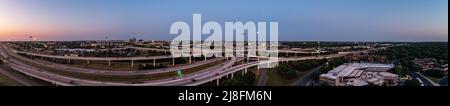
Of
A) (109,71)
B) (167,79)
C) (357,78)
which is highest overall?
(109,71)

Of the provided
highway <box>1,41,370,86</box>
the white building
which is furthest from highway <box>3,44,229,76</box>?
the white building

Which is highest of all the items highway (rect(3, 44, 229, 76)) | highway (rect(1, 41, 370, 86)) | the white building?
highway (rect(3, 44, 229, 76))

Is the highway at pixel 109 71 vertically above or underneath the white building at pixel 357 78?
above

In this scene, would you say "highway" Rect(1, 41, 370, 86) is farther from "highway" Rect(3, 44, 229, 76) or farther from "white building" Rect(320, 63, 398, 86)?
"white building" Rect(320, 63, 398, 86)

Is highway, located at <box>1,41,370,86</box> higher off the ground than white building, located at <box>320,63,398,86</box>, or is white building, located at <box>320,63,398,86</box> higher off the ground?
highway, located at <box>1,41,370,86</box>

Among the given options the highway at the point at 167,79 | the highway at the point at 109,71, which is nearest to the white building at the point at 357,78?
the highway at the point at 167,79

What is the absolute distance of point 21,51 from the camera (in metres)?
5.96

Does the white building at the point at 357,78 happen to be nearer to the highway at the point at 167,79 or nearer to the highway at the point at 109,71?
the highway at the point at 167,79

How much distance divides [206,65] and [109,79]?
3554 millimetres

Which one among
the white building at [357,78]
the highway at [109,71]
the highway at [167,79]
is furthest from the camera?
the white building at [357,78]

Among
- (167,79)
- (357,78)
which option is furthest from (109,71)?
(357,78)

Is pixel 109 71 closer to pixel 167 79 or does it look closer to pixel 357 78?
pixel 167 79
